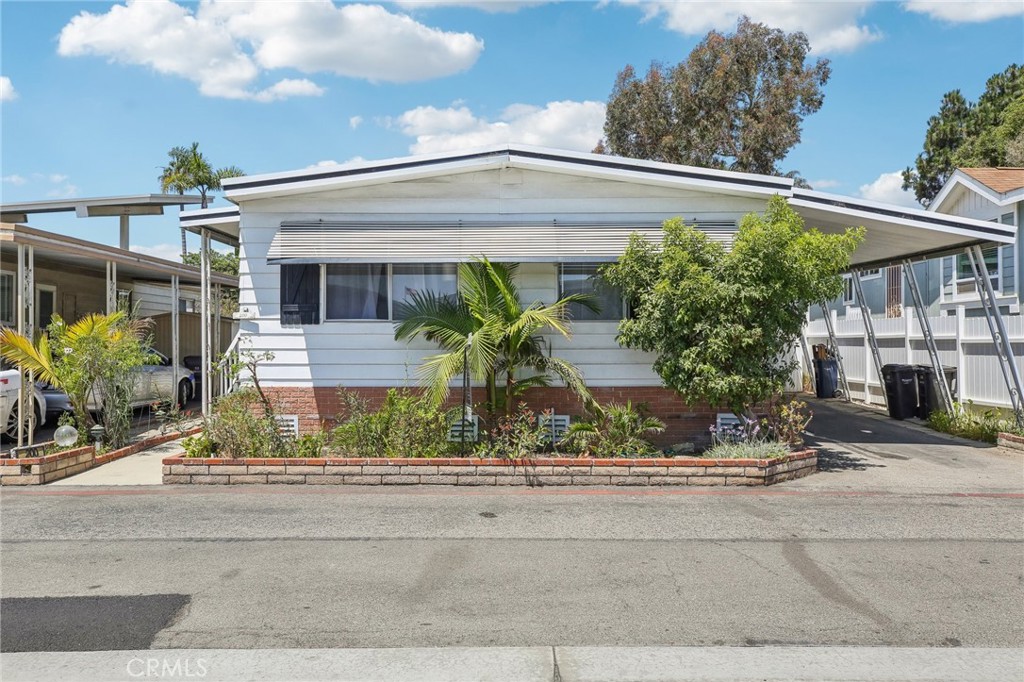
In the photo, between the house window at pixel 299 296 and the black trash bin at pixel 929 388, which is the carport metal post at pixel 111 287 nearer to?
the house window at pixel 299 296

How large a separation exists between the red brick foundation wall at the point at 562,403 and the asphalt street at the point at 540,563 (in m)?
2.07

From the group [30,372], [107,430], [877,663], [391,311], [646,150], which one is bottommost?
[877,663]

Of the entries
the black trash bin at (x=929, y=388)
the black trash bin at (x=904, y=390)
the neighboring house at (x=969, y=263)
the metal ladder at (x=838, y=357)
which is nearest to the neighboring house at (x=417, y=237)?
the black trash bin at (x=929, y=388)

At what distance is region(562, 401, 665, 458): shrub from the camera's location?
9.41 metres

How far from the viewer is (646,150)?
2911 centimetres

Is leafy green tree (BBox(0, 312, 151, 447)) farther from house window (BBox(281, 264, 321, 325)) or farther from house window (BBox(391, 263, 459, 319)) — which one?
house window (BBox(391, 263, 459, 319))

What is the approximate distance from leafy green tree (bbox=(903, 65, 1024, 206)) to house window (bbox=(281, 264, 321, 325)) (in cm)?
2348

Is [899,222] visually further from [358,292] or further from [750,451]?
[358,292]

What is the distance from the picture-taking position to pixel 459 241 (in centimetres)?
1059

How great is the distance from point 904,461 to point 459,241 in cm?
661

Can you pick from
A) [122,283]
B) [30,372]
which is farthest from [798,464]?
[122,283]

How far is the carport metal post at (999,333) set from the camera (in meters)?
11.8

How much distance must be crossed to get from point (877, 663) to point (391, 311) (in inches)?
309

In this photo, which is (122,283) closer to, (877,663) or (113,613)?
(113,613)
